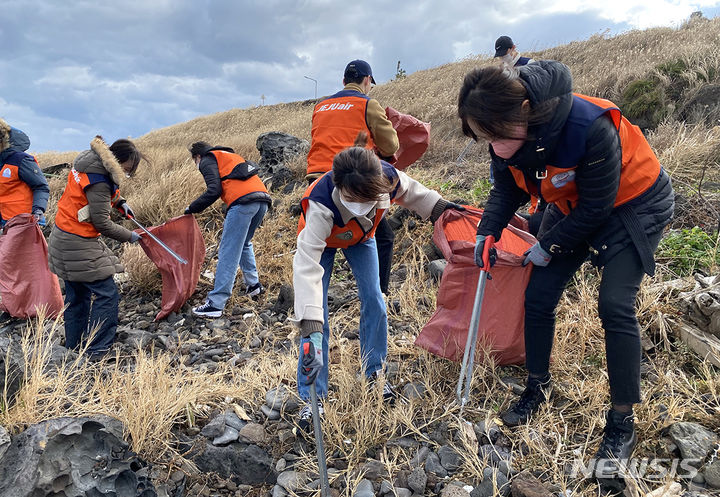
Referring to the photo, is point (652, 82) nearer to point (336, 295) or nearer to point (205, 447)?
point (336, 295)

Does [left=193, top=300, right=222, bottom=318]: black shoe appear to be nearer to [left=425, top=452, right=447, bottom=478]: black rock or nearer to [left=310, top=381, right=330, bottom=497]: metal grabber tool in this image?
[left=310, top=381, right=330, bottom=497]: metal grabber tool

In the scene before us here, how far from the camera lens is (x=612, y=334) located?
2.13 m

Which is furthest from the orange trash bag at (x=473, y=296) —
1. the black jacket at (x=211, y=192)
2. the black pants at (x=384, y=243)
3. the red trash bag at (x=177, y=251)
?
the red trash bag at (x=177, y=251)

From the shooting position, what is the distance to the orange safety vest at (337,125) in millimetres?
3922

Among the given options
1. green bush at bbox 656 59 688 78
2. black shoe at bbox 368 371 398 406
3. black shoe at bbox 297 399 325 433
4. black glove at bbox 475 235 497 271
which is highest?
green bush at bbox 656 59 688 78

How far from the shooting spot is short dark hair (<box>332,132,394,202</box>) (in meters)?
2.25

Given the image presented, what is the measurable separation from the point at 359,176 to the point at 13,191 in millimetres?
4457

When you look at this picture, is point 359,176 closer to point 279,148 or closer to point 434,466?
point 434,466

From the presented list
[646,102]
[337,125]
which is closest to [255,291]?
[337,125]

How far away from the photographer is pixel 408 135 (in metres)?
4.63

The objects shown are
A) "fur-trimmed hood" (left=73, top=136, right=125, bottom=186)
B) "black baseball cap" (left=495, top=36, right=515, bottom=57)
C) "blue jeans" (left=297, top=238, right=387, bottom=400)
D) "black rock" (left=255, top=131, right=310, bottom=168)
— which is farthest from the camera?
"black rock" (left=255, top=131, right=310, bottom=168)

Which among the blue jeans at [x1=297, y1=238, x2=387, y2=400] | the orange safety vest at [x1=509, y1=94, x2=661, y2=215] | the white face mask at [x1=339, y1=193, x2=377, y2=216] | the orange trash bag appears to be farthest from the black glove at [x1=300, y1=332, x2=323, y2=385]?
the orange safety vest at [x1=509, y1=94, x2=661, y2=215]

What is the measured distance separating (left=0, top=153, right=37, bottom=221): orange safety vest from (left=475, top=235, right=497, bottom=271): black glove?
15.5ft

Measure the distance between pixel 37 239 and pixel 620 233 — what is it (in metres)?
5.38
